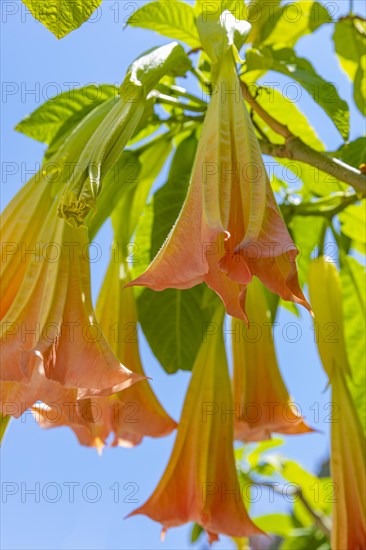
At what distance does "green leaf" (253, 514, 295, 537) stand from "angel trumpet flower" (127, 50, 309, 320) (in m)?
1.88

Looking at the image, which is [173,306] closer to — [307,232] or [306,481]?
[307,232]

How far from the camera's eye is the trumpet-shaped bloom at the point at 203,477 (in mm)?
1076

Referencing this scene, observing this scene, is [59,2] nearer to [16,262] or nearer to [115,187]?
[16,262]

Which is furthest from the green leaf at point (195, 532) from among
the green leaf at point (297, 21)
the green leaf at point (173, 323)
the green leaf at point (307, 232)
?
the green leaf at point (297, 21)

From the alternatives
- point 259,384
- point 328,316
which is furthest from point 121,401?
point 328,316

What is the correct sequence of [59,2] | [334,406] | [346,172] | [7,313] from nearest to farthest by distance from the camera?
[59,2]
[7,313]
[346,172]
[334,406]

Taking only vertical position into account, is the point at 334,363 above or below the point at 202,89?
below

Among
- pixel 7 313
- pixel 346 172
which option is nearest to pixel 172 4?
pixel 346 172

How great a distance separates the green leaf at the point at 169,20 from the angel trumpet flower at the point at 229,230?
1.63 feet

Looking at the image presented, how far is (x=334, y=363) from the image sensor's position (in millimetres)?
1248

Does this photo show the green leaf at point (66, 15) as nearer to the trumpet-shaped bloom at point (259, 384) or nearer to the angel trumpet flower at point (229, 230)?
the angel trumpet flower at point (229, 230)

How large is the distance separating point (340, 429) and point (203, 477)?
9.2 inches

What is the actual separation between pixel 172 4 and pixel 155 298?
514 mm

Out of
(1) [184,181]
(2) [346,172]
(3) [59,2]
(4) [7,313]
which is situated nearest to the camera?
(3) [59,2]
